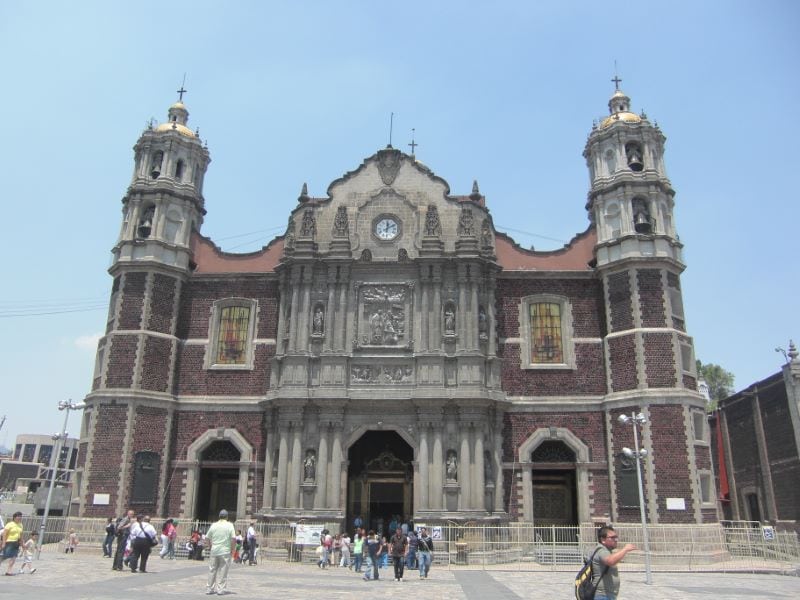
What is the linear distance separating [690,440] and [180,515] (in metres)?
20.8

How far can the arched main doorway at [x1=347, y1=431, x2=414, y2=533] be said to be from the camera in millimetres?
28984

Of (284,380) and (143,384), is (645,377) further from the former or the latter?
(143,384)

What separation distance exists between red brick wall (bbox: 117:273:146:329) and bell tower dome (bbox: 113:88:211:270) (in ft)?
2.82

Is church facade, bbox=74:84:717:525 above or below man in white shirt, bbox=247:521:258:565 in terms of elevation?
above

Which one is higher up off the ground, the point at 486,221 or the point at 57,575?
the point at 486,221

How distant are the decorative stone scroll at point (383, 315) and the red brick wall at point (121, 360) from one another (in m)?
9.46

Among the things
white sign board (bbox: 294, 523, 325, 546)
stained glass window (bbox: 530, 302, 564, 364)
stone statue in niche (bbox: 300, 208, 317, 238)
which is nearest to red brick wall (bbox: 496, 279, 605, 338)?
stained glass window (bbox: 530, 302, 564, 364)

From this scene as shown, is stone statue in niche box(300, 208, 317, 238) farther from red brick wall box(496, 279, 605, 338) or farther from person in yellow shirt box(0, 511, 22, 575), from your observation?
person in yellow shirt box(0, 511, 22, 575)

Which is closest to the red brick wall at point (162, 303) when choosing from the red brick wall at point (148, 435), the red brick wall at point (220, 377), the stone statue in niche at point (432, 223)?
the red brick wall at point (220, 377)

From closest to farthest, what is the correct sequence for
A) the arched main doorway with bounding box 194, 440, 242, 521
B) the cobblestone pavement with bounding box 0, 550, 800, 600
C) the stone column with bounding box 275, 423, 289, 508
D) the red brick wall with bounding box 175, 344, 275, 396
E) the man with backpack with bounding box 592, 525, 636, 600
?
1. the man with backpack with bounding box 592, 525, 636, 600
2. the cobblestone pavement with bounding box 0, 550, 800, 600
3. the stone column with bounding box 275, 423, 289, 508
4. the arched main doorway with bounding box 194, 440, 242, 521
5. the red brick wall with bounding box 175, 344, 275, 396

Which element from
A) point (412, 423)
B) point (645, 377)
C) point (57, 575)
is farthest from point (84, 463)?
point (645, 377)

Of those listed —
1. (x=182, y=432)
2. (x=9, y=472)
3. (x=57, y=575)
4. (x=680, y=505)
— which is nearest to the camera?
(x=57, y=575)

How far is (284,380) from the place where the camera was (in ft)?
92.0

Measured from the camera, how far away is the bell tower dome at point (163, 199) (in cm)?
3050
